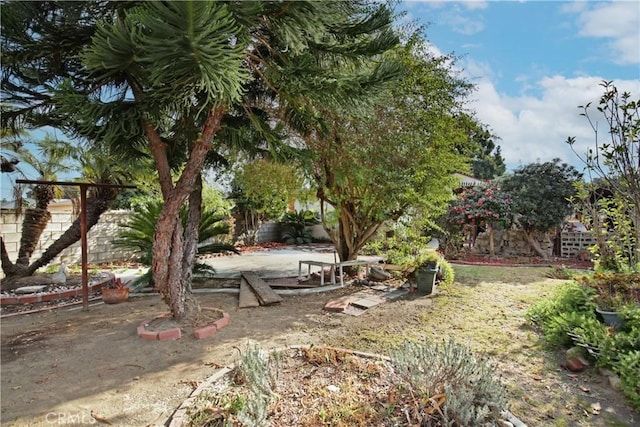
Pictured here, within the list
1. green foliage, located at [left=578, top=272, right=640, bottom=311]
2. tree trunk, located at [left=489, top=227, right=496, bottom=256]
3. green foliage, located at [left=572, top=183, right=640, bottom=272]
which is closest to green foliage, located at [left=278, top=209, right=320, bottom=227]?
tree trunk, located at [left=489, top=227, right=496, bottom=256]

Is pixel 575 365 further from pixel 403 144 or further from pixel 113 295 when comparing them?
pixel 113 295

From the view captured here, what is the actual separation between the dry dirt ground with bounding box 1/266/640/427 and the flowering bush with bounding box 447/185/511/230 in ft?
14.4

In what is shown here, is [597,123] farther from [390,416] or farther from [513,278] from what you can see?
[390,416]

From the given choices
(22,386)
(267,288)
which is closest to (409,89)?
(267,288)

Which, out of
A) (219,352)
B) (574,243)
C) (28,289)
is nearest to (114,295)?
(28,289)

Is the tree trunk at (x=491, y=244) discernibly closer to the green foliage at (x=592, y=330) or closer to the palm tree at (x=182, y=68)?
the green foliage at (x=592, y=330)

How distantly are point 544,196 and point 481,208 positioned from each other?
67.1 inches

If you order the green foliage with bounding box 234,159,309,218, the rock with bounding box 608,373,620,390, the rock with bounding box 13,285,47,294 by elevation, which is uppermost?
the green foliage with bounding box 234,159,309,218

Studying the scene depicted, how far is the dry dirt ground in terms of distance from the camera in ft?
8.29

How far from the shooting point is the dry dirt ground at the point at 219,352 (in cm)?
253

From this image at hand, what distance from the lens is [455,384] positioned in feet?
7.55

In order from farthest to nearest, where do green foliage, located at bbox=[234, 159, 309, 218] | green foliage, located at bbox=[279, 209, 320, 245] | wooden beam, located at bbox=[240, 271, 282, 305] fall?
green foliage, located at bbox=[279, 209, 320, 245]
green foliage, located at bbox=[234, 159, 309, 218]
wooden beam, located at bbox=[240, 271, 282, 305]

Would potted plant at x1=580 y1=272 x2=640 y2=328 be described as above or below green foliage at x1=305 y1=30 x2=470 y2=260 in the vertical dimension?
below

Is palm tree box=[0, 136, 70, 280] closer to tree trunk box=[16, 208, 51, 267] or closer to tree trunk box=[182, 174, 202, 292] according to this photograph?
tree trunk box=[16, 208, 51, 267]
